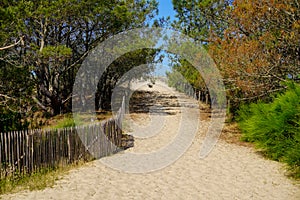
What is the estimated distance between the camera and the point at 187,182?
22.0 feet

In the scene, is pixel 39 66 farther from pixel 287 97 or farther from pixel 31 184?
pixel 287 97

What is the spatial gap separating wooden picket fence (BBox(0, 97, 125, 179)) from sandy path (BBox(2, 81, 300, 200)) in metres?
0.46

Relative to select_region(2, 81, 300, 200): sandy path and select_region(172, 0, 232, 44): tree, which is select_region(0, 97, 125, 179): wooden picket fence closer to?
select_region(2, 81, 300, 200): sandy path

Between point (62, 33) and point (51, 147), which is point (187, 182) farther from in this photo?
point (62, 33)

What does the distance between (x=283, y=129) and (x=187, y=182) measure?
3472mm

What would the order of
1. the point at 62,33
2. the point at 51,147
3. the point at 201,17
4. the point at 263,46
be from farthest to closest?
the point at 62,33
the point at 201,17
the point at 263,46
the point at 51,147

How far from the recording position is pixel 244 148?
10.4 metres

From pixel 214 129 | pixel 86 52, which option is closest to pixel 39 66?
pixel 86 52

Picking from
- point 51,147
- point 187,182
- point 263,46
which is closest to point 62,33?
point 51,147

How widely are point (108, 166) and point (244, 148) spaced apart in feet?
16.5

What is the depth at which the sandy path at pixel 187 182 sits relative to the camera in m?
5.86

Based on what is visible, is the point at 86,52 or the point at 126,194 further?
the point at 86,52

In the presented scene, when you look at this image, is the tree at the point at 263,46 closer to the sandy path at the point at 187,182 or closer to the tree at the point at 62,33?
the sandy path at the point at 187,182

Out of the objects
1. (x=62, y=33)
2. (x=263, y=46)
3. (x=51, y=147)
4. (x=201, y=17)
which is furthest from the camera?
(x=62, y=33)
